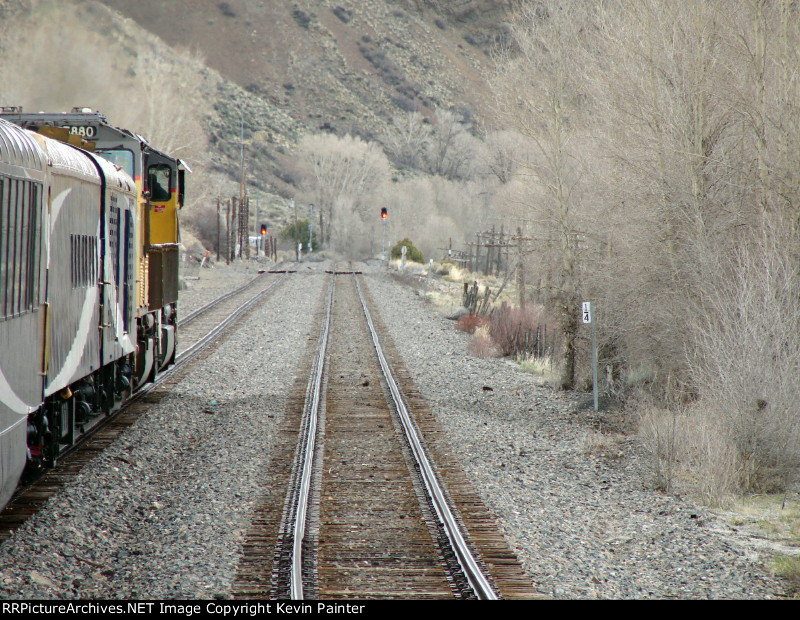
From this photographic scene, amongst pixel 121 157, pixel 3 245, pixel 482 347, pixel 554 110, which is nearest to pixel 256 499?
pixel 3 245

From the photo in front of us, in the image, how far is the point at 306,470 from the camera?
356 inches

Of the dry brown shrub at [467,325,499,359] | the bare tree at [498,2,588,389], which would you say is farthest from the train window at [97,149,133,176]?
the dry brown shrub at [467,325,499,359]

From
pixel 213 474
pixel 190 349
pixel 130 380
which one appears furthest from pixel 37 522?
pixel 190 349

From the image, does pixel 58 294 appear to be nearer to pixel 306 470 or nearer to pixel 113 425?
pixel 306 470

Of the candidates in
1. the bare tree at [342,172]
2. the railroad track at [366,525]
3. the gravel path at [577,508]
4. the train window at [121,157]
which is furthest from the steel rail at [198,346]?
the bare tree at [342,172]

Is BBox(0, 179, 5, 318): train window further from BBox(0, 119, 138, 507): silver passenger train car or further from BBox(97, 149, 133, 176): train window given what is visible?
BBox(97, 149, 133, 176): train window

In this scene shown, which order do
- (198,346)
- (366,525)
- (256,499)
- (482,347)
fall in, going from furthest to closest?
(482,347), (198,346), (256,499), (366,525)

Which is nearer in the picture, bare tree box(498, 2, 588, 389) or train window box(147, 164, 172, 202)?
train window box(147, 164, 172, 202)

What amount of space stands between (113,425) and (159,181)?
399 centimetres

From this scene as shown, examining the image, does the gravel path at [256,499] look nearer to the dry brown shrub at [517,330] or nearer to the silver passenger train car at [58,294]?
the silver passenger train car at [58,294]

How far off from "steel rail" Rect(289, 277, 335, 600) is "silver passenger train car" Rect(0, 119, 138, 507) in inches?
87.6

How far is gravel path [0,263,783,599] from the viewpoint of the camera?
20.5 ft

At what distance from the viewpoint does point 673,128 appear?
40.3 feet

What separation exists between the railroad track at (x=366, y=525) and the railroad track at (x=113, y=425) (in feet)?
6.45
